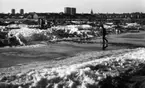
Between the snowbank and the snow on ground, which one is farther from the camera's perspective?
the snowbank

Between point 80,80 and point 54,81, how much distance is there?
529 mm

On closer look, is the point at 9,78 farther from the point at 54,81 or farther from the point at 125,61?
the point at 125,61

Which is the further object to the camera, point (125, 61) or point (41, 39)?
point (41, 39)

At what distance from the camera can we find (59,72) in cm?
527

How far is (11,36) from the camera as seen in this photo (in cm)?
1706

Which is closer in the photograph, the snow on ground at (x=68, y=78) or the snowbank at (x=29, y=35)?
the snow on ground at (x=68, y=78)

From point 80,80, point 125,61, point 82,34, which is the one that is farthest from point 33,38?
point 80,80

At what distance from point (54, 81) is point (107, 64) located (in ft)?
5.67

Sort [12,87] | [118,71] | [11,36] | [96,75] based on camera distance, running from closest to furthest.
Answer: [12,87], [96,75], [118,71], [11,36]

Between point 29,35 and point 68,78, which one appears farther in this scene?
point 29,35

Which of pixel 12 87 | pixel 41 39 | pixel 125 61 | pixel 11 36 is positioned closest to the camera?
pixel 12 87

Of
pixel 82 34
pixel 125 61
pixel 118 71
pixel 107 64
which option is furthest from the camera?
pixel 82 34

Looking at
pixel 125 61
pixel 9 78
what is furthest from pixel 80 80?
pixel 125 61

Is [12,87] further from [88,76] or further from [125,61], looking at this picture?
[125,61]
